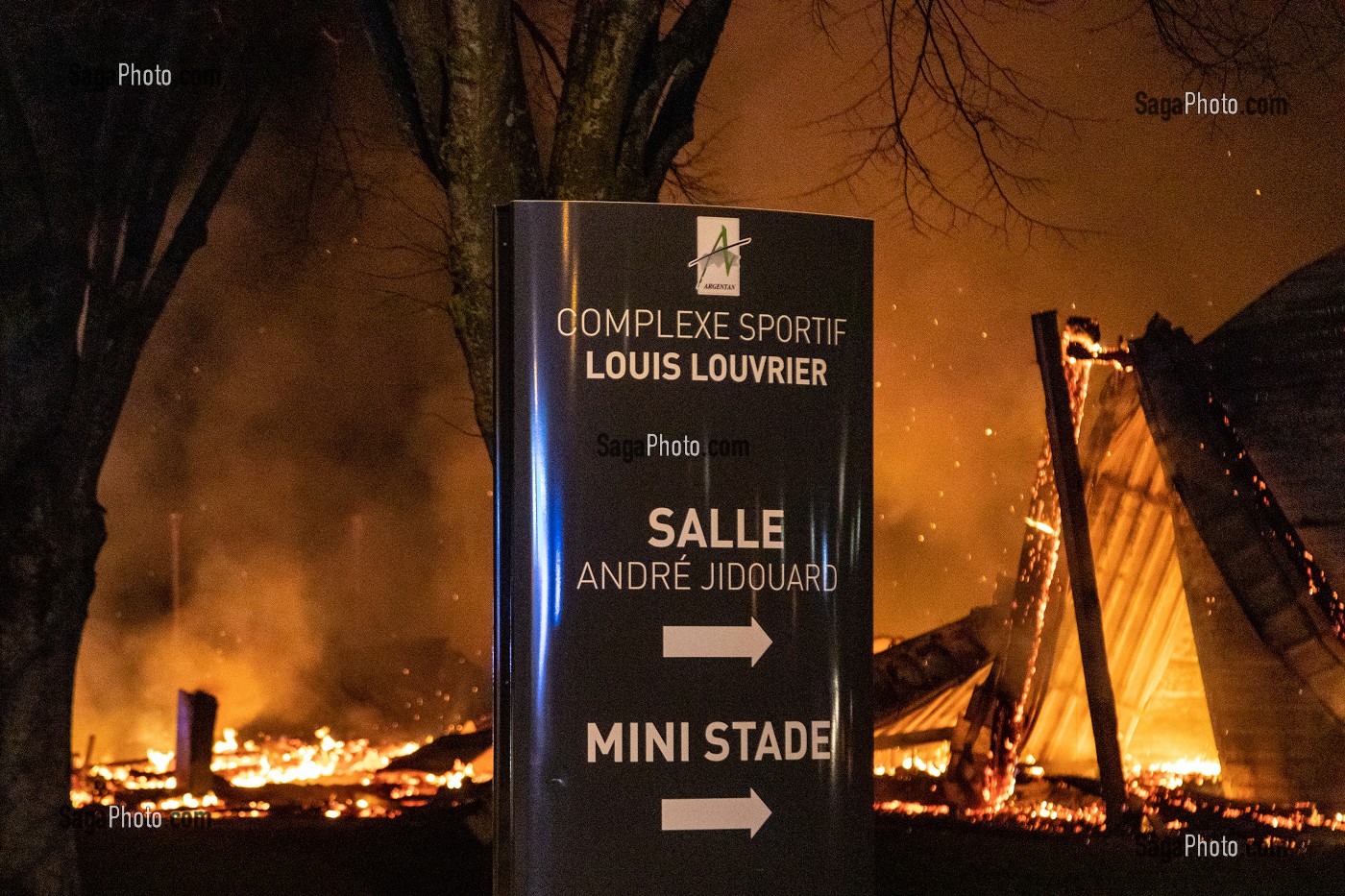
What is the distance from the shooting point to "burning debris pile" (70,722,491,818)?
10.1m

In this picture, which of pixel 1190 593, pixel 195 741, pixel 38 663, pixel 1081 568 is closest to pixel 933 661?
pixel 1081 568

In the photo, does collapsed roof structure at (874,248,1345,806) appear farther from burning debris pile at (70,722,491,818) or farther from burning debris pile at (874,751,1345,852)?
burning debris pile at (70,722,491,818)

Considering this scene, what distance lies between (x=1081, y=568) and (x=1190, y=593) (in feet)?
2.40

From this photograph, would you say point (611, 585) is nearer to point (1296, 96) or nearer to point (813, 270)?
point (813, 270)

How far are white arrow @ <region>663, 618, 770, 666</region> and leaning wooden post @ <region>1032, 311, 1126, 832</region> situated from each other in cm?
540

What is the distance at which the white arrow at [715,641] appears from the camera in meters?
4.05

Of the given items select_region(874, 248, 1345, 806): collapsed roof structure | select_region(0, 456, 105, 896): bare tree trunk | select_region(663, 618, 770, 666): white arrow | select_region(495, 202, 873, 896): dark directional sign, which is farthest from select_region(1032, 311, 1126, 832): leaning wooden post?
select_region(0, 456, 105, 896): bare tree trunk

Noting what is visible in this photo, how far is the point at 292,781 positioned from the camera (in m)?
10.6

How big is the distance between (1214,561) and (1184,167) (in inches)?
104

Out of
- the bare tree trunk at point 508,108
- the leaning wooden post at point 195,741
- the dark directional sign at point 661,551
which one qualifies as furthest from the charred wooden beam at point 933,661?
the dark directional sign at point 661,551

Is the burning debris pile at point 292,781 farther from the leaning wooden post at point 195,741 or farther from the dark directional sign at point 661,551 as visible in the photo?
the dark directional sign at point 661,551

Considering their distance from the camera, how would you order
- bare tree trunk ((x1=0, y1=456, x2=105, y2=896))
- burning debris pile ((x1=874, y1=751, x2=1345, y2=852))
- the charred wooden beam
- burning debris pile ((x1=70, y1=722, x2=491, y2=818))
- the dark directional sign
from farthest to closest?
1. burning debris pile ((x1=70, y1=722, x2=491, y2=818))
2. the charred wooden beam
3. burning debris pile ((x1=874, y1=751, x2=1345, y2=852))
4. bare tree trunk ((x1=0, y1=456, x2=105, y2=896))
5. the dark directional sign

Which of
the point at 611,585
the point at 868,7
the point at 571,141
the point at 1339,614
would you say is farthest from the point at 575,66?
the point at 1339,614

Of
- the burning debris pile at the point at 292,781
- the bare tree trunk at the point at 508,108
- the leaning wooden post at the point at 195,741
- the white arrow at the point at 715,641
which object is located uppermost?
the bare tree trunk at the point at 508,108
